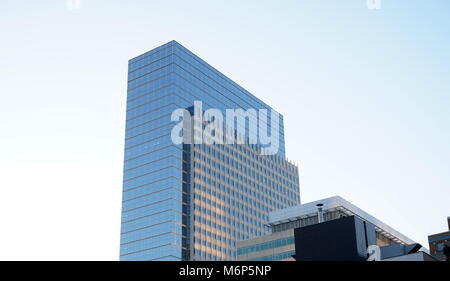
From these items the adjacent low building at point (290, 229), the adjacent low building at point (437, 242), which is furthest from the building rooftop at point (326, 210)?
the adjacent low building at point (437, 242)

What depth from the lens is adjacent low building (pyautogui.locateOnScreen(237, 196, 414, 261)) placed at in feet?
427

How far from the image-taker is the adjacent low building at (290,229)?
130000mm

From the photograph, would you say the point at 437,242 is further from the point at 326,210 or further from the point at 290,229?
the point at 290,229

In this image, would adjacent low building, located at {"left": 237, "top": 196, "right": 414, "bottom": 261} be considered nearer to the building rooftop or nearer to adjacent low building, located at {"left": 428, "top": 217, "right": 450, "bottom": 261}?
the building rooftop

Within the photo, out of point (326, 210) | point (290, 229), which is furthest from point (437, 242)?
point (290, 229)

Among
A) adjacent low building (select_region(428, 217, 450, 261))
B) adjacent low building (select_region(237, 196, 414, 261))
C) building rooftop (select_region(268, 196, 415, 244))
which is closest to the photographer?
adjacent low building (select_region(237, 196, 414, 261))

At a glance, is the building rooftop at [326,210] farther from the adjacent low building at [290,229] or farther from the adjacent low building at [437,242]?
the adjacent low building at [437,242]

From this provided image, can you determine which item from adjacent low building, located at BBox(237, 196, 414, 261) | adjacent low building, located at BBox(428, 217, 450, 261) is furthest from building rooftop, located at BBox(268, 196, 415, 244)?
adjacent low building, located at BBox(428, 217, 450, 261)

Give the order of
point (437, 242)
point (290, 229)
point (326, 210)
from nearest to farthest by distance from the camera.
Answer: point (290, 229)
point (326, 210)
point (437, 242)

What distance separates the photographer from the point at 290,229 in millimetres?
131250

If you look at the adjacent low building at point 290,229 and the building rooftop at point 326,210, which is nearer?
the adjacent low building at point 290,229
